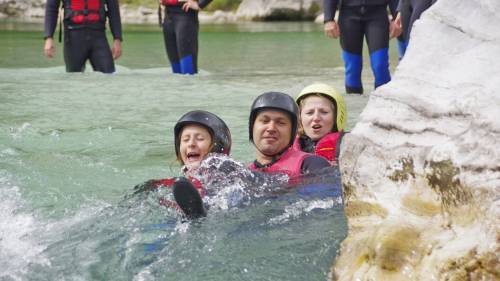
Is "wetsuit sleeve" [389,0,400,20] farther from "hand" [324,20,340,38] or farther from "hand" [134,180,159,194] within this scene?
"hand" [134,180,159,194]

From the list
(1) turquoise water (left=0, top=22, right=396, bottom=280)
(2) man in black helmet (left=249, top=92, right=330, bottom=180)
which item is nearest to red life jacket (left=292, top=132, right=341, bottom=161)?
(2) man in black helmet (left=249, top=92, right=330, bottom=180)

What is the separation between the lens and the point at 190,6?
1055 centimetres

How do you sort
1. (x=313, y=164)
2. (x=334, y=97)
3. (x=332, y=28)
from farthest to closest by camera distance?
(x=332, y=28)
(x=334, y=97)
(x=313, y=164)

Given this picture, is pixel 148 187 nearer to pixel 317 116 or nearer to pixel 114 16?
pixel 317 116

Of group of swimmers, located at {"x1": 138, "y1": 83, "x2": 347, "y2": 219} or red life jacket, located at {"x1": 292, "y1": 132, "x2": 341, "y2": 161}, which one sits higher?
group of swimmers, located at {"x1": 138, "y1": 83, "x2": 347, "y2": 219}

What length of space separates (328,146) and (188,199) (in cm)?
185

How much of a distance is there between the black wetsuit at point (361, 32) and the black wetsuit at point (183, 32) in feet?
7.80

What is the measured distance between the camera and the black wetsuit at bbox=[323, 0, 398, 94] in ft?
28.3

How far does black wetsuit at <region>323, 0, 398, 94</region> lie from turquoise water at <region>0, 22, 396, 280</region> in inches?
13.1

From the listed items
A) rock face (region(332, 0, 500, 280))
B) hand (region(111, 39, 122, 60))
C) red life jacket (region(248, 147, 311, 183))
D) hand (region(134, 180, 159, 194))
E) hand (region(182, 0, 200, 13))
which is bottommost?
hand (region(111, 39, 122, 60))

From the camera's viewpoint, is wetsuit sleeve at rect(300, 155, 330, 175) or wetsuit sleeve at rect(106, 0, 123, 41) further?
wetsuit sleeve at rect(106, 0, 123, 41)

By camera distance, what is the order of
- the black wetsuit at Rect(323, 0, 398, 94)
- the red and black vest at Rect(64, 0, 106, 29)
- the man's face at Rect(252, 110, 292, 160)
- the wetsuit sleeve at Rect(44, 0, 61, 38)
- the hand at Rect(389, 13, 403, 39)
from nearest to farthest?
the man's face at Rect(252, 110, 292, 160) < the black wetsuit at Rect(323, 0, 398, 94) < the hand at Rect(389, 13, 403, 39) < the red and black vest at Rect(64, 0, 106, 29) < the wetsuit sleeve at Rect(44, 0, 61, 38)

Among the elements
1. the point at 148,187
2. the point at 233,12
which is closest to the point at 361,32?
the point at 148,187

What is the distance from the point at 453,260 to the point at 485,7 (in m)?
1.21
